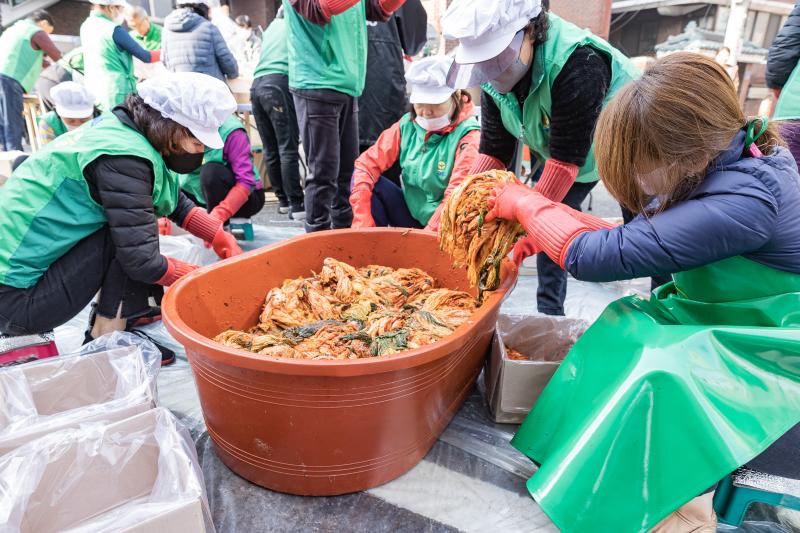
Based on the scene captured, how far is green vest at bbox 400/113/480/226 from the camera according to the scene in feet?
9.91

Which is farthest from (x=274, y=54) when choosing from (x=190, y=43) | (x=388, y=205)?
(x=388, y=205)

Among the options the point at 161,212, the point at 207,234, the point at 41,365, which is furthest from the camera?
the point at 207,234

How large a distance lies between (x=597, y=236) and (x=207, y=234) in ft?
6.80

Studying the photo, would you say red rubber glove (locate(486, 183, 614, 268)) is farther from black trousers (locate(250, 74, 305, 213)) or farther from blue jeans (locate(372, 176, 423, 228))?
black trousers (locate(250, 74, 305, 213))

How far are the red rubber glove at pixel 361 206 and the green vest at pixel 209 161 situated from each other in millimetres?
1249

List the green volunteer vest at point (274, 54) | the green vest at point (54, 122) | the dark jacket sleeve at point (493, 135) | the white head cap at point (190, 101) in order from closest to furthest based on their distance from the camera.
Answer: the white head cap at point (190, 101) → the dark jacket sleeve at point (493, 135) → the green volunteer vest at point (274, 54) → the green vest at point (54, 122)

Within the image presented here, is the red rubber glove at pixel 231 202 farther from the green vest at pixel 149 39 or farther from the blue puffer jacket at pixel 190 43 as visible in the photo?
the green vest at pixel 149 39

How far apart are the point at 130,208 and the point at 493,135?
1.71 m

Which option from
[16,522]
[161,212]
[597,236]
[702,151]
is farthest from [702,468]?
[161,212]

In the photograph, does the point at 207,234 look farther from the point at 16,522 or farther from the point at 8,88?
the point at 8,88

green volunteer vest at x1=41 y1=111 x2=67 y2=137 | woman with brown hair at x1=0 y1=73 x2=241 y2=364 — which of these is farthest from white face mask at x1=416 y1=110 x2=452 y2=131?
green volunteer vest at x1=41 y1=111 x2=67 y2=137

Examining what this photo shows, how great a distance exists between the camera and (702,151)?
4.25 ft

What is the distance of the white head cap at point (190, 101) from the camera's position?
6.79ft

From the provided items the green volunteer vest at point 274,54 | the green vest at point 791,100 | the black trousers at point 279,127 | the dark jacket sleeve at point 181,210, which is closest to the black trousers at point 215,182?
the black trousers at point 279,127
